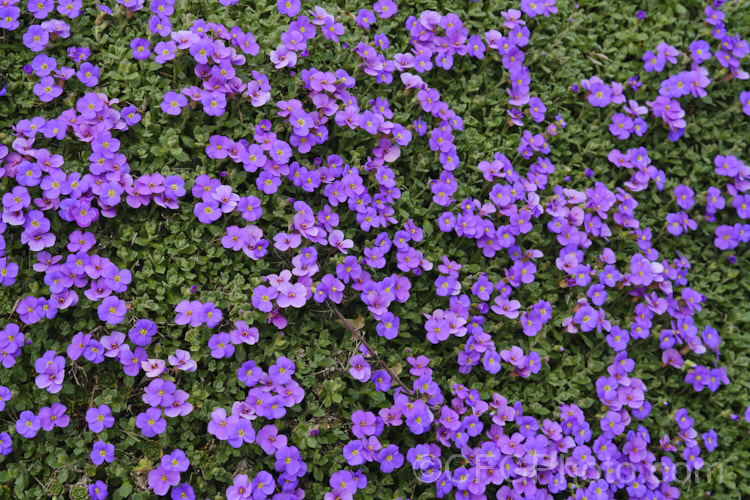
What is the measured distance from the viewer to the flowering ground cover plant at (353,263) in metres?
3.00

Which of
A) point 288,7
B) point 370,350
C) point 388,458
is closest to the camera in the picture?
point 388,458

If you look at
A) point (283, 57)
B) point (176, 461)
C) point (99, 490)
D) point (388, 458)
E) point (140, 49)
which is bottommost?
point (99, 490)

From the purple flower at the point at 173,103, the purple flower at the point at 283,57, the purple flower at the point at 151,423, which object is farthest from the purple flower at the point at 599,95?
the purple flower at the point at 151,423

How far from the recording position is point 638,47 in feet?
14.8

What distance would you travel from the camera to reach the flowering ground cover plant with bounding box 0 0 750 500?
300 centimetres

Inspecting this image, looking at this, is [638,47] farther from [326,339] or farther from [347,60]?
[326,339]

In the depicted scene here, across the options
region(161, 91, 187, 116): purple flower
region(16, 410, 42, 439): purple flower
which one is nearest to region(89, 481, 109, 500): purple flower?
region(16, 410, 42, 439): purple flower

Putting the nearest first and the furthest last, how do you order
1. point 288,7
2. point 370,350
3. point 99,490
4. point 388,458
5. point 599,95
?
point 99,490 → point 388,458 → point 370,350 → point 288,7 → point 599,95

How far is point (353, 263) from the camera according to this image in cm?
328

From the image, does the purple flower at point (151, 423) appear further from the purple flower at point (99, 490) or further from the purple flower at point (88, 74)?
the purple flower at point (88, 74)

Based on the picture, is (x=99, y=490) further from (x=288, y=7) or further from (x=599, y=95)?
(x=599, y=95)

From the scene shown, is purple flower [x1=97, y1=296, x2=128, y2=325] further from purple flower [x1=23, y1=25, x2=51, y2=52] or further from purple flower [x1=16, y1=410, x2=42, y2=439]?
purple flower [x1=23, y1=25, x2=51, y2=52]

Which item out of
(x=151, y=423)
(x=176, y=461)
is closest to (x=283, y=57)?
(x=151, y=423)

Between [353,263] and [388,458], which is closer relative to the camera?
[388,458]
